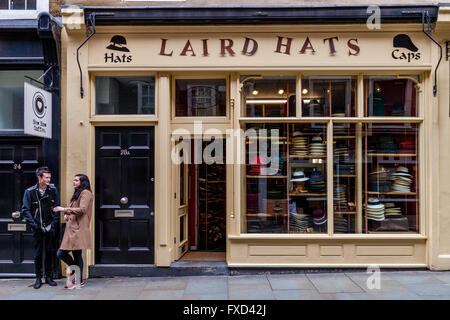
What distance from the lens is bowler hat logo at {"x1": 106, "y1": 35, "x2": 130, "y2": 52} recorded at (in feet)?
22.0

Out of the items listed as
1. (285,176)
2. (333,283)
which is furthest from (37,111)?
(333,283)

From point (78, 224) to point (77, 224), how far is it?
0.05 feet

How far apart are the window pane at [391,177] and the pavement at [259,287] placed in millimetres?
991

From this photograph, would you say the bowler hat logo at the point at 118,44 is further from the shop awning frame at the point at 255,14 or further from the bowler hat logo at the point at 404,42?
the bowler hat logo at the point at 404,42

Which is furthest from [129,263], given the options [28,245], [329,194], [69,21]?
[69,21]

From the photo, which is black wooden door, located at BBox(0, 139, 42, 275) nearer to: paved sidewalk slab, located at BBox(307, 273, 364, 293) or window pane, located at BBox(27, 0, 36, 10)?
window pane, located at BBox(27, 0, 36, 10)

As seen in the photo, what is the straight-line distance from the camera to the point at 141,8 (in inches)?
255

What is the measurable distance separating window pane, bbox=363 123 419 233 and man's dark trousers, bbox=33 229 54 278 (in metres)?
5.83

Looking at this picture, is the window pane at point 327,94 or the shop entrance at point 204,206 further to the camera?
the shop entrance at point 204,206

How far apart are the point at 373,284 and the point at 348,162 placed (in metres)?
2.29

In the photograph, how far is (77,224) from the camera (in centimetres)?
593

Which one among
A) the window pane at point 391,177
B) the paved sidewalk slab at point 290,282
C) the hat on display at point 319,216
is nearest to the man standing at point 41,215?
the paved sidewalk slab at point 290,282

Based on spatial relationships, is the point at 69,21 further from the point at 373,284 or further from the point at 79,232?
the point at 373,284

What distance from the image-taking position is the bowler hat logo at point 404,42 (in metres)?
6.61
